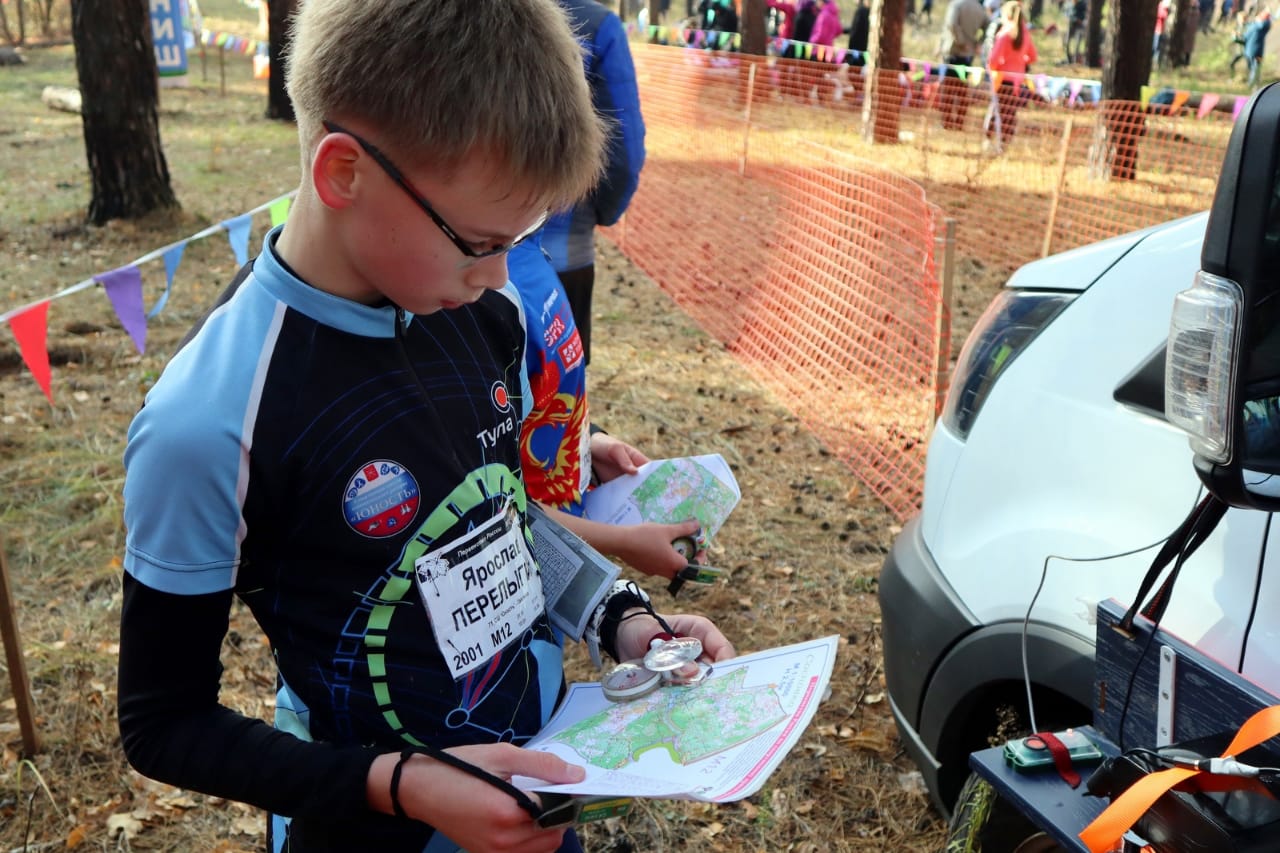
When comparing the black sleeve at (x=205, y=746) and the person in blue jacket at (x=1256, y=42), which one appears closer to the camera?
the black sleeve at (x=205, y=746)

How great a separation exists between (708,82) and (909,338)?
6.50 meters

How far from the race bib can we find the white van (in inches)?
40.8

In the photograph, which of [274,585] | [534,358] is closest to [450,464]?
[274,585]

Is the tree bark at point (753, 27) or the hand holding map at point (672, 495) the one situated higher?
the tree bark at point (753, 27)

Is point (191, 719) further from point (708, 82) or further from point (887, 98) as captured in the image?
point (887, 98)

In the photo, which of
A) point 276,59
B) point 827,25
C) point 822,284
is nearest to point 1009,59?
point 827,25

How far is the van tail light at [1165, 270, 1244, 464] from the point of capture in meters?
1.35

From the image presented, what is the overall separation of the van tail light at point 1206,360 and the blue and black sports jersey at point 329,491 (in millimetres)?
912

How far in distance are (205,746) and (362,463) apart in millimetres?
381

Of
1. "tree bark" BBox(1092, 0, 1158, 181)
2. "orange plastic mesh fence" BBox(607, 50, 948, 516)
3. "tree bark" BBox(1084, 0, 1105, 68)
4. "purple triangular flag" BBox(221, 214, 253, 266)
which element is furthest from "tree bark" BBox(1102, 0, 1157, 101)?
"tree bark" BBox(1084, 0, 1105, 68)

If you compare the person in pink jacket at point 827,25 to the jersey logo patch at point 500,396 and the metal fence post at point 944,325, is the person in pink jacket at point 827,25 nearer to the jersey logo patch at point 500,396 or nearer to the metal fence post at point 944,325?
the metal fence post at point 944,325

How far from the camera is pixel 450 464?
4.80 ft

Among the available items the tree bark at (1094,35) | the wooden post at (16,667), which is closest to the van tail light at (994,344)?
the wooden post at (16,667)

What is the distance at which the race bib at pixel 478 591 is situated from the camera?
1.44m
